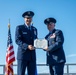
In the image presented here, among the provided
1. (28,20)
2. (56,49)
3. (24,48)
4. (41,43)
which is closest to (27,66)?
(24,48)

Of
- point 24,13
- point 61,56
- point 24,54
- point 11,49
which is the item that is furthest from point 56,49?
point 11,49

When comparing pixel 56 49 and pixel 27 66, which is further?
pixel 27 66

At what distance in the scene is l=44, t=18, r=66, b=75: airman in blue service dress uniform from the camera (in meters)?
5.52

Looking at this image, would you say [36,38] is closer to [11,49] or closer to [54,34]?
[54,34]

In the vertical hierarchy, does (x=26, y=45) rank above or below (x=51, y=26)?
below

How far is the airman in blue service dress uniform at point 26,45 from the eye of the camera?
568 cm

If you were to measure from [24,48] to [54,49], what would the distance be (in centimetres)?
58

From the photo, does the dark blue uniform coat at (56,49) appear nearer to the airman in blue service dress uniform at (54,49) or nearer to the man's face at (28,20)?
the airman in blue service dress uniform at (54,49)

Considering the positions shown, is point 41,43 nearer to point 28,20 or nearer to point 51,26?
point 51,26

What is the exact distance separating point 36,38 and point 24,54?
1.31 ft

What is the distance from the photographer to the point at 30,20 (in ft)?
18.8

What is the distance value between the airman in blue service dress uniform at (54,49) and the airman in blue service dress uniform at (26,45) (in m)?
0.33

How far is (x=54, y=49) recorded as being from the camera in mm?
5531

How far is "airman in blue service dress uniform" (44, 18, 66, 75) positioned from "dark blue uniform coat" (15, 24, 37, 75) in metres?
0.33
